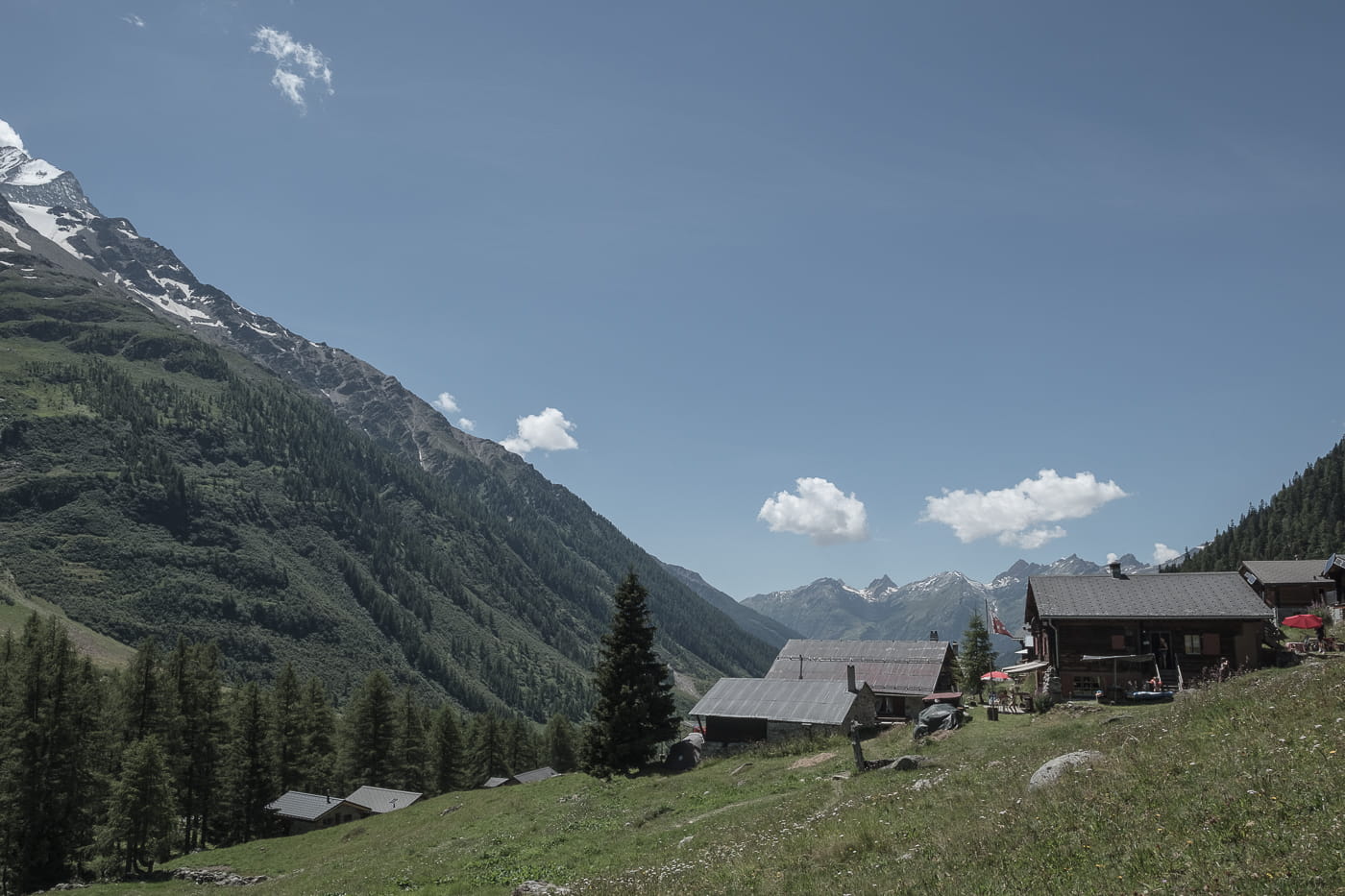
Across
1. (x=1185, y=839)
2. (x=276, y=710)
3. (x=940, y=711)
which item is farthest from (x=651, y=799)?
(x=276, y=710)

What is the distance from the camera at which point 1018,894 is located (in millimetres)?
12680

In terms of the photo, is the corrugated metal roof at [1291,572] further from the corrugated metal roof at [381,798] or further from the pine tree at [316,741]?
the pine tree at [316,741]

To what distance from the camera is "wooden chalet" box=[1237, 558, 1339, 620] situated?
3526 inches

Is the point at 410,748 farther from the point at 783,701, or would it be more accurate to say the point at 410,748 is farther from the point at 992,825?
the point at 992,825

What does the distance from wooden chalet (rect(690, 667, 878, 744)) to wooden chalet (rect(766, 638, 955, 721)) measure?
5.12 meters

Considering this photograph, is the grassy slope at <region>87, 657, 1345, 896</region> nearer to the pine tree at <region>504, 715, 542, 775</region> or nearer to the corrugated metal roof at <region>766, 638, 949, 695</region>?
the corrugated metal roof at <region>766, 638, 949, 695</region>

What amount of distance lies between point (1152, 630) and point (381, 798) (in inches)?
2966

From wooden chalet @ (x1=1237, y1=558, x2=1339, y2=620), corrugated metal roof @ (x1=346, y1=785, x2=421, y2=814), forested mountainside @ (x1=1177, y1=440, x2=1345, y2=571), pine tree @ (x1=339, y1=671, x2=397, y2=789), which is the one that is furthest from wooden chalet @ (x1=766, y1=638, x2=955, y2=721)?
forested mountainside @ (x1=1177, y1=440, x2=1345, y2=571)

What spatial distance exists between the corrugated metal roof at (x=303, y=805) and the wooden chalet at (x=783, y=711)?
141 ft

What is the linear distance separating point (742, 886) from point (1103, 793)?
8.42m

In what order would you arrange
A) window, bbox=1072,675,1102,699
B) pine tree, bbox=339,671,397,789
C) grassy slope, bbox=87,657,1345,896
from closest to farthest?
grassy slope, bbox=87,657,1345,896 < window, bbox=1072,675,1102,699 < pine tree, bbox=339,671,397,789

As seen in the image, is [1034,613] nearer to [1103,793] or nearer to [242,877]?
[1103,793]

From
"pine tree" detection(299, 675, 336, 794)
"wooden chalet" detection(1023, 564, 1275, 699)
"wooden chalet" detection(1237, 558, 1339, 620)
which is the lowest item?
"pine tree" detection(299, 675, 336, 794)

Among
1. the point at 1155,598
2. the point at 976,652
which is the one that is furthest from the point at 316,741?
the point at 1155,598
